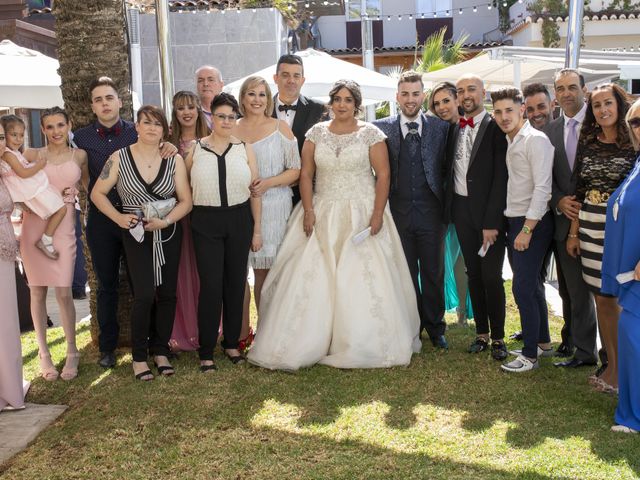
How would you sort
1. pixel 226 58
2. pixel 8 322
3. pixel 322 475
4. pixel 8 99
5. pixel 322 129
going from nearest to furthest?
pixel 322 475 < pixel 8 322 < pixel 322 129 < pixel 8 99 < pixel 226 58

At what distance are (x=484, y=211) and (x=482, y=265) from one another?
42cm

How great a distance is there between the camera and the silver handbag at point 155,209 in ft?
18.6

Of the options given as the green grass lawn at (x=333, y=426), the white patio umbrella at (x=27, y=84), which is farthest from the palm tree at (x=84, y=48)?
the white patio umbrella at (x=27, y=84)

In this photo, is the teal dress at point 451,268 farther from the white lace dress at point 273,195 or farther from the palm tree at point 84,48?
the palm tree at point 84,48

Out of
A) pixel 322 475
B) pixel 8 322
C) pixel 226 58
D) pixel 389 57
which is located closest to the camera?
pixel 322 475

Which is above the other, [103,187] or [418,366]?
[103,187]

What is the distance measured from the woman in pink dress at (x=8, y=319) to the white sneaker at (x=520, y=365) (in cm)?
341

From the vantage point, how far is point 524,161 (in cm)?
577

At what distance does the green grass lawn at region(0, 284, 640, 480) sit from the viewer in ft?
14.2

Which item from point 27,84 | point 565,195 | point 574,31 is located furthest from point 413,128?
point 27,84

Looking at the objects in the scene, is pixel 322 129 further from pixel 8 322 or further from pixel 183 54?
pixel 183 54

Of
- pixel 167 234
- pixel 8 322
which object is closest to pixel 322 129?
pixel 167 234

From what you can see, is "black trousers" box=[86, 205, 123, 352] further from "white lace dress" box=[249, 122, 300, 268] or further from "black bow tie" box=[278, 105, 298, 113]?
"black bow tie" box=[278, 105, 298, 113]

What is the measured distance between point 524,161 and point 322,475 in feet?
9.06
